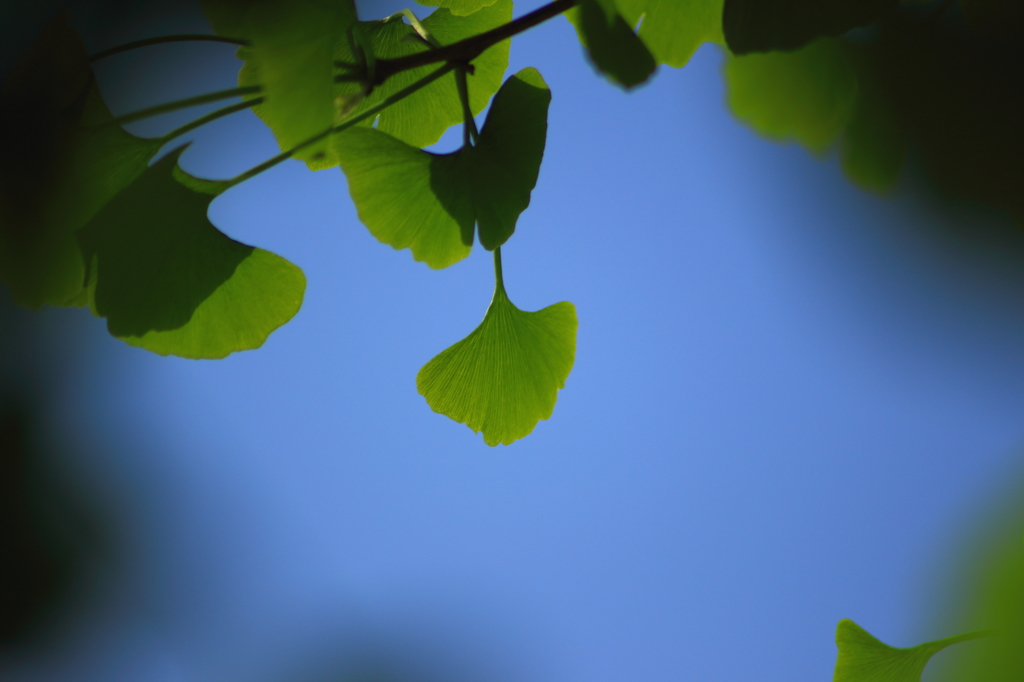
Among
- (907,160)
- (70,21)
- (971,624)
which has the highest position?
(70,21)

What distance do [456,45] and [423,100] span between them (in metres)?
0.11

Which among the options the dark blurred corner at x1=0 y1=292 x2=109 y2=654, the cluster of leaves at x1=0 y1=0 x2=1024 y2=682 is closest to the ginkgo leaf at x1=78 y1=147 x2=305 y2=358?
the cluster of leaves at x1=0 y1=0 x2=1024 y2=682

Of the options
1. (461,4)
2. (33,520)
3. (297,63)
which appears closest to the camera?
(297,63)

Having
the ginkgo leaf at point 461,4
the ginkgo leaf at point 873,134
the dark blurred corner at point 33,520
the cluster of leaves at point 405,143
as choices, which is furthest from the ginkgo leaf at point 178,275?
the dark blurred corner at point 33,520

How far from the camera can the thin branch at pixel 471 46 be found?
0.21m

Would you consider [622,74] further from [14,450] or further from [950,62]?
[14,450]

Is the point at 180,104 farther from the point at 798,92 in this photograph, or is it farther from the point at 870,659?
the point at 870,659

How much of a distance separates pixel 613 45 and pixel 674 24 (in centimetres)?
5

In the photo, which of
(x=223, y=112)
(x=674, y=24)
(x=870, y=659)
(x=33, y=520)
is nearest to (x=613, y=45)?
(x=674, y=24)

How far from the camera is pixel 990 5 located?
19 cm

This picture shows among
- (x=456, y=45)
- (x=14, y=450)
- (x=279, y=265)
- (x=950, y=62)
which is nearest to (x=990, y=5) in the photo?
(x=950, y=62)

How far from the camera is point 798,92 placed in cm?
26

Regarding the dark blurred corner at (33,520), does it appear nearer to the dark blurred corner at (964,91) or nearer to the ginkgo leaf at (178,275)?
the ginkgo leaf at (178,275)

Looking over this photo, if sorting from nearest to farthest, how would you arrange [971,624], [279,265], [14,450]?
1. [971,624]
2. [279,265]
3. [14,450]
